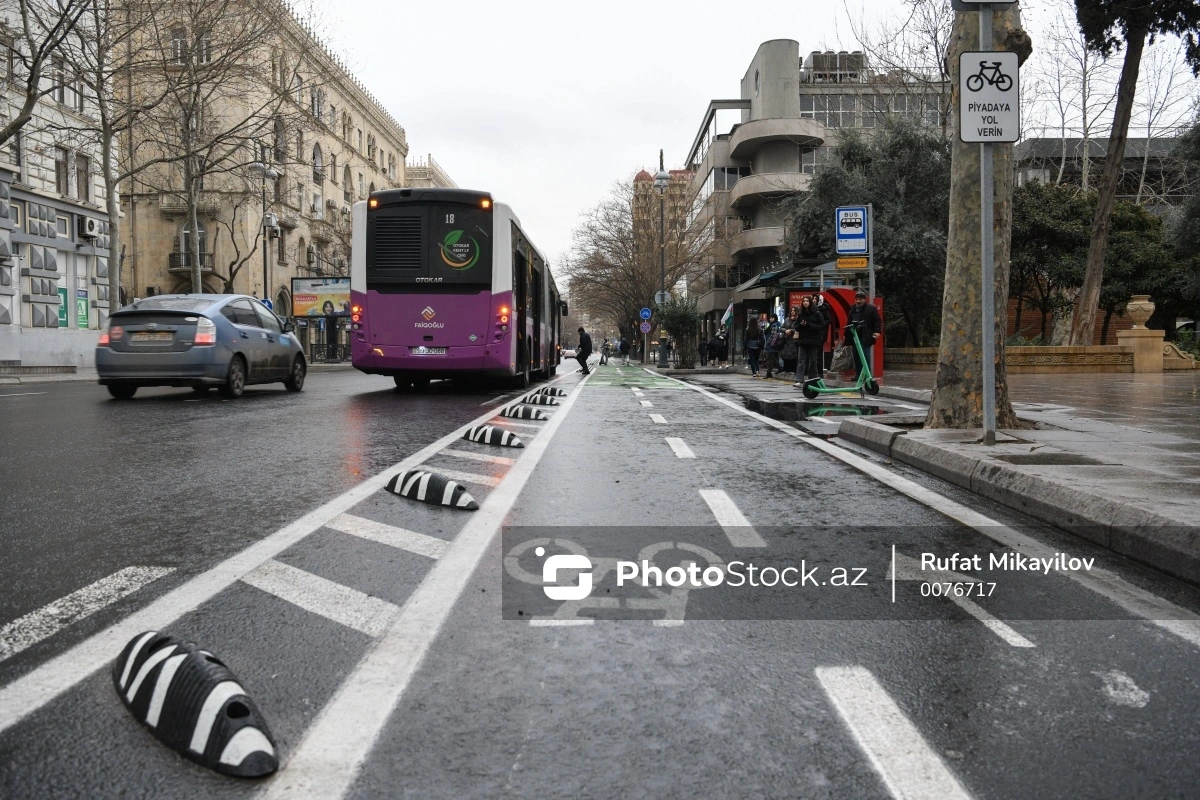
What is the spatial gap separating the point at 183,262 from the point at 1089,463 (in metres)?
53.9

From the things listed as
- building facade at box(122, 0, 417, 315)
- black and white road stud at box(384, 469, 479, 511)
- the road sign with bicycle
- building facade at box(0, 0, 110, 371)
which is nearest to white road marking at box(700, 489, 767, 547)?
black and white road stud at box(384, 469, 479, 511)

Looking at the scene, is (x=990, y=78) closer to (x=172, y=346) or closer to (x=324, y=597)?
(x=324, y=597)

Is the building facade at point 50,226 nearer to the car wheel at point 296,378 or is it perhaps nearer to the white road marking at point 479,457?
the car wheel at point 296,378

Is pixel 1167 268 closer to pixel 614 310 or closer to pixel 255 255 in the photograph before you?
pixel 255 255

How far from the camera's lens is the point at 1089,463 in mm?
6680

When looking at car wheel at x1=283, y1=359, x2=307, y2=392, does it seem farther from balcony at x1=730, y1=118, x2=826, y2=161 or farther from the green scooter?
balcony at x1=730, y1=118, x2=826, y2=161

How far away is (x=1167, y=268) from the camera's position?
3769 centimetres

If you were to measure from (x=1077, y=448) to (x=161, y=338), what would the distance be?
459 inches

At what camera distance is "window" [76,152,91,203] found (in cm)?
3516

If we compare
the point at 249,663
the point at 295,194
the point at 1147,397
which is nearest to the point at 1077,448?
the point at 249,663

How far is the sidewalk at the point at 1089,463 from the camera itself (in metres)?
4.63

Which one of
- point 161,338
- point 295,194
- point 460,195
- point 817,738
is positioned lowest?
point 817,738

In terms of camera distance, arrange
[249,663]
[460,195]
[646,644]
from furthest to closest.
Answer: [460,195] → [646,644] → [249,663]

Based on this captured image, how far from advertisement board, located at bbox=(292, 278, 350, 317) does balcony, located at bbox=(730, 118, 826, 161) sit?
24563mm
